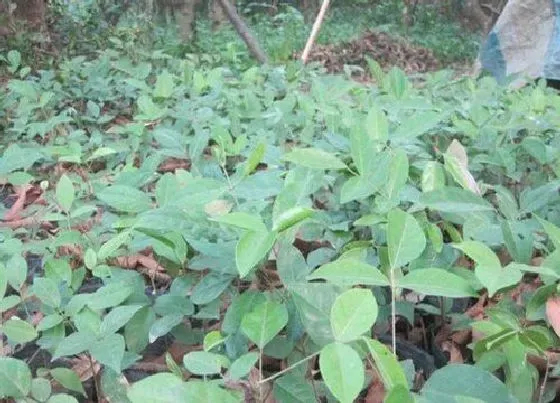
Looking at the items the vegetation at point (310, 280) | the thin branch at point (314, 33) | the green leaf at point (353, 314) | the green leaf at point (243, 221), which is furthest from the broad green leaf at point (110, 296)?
the thin branch at point (314, 33)

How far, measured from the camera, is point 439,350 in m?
0.96

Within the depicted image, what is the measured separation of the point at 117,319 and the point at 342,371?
0.34 metres

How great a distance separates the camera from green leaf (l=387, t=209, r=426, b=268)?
0.69 meters

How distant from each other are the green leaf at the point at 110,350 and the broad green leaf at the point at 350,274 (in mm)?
252

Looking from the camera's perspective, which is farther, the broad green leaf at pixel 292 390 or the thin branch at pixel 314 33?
the thin branch at pixel 314 33

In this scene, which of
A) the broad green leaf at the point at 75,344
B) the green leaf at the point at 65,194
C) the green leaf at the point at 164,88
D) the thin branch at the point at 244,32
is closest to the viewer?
the broad green leaf at the point at 75,344

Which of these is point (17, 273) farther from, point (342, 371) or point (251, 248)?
point (342, 371)

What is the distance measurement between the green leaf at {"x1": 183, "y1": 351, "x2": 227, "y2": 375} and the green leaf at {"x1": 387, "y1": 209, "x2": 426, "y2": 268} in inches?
8.0

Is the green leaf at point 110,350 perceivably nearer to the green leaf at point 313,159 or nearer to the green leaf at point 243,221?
the green leaf at point 243,221

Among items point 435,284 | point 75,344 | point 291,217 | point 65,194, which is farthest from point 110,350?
point 65,194

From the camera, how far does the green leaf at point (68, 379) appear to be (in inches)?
32.0

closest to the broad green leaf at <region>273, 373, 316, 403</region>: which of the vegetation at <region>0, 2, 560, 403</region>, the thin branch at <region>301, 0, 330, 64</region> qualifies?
the vegetation at <region>0, 2, 560, 403</region>

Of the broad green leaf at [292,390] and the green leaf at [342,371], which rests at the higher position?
the green leaf at [342,371]

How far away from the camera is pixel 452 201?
0.87 m
